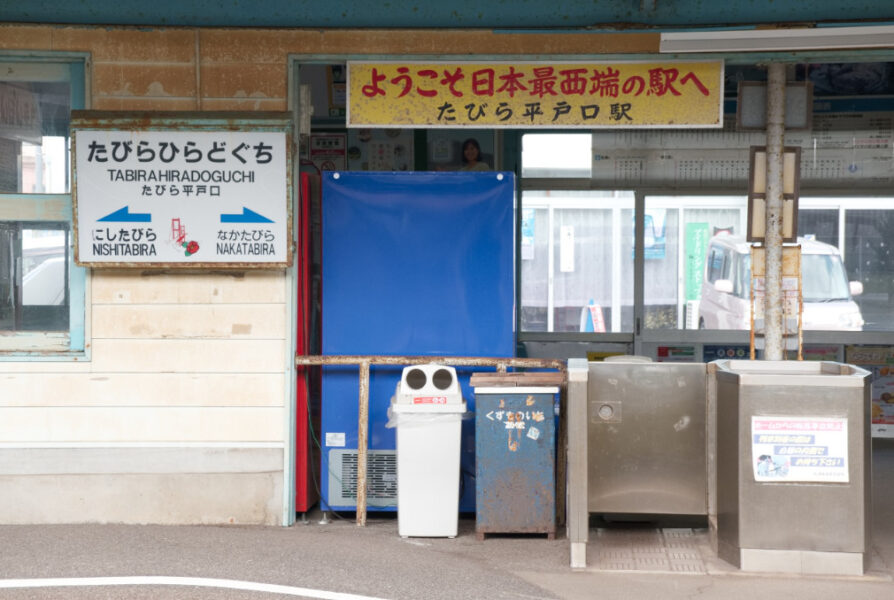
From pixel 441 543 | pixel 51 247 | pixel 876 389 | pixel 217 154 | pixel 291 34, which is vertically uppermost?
pixel 291 34

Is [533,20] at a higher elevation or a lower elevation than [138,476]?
higher

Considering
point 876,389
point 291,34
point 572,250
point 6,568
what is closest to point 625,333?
point 572,250

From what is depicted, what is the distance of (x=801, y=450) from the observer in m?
5.81

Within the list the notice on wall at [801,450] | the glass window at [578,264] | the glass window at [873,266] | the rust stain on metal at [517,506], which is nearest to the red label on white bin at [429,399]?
the rust stain on metal at [517,506]

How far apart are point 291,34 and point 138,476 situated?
3.07 m

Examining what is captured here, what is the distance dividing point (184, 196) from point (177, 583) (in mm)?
2554

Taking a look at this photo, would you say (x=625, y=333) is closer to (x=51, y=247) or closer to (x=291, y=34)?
(x=291, y=34)

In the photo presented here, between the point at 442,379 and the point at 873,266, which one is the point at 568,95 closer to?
the point at 442,379

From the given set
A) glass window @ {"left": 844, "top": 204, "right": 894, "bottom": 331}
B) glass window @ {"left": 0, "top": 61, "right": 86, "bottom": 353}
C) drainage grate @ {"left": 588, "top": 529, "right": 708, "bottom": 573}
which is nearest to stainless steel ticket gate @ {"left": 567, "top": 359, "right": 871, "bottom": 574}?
drainage grate @ {"left": 588, "top": 529, "right": 708, "bottom": 573}

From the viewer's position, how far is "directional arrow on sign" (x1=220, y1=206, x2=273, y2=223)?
270 inches

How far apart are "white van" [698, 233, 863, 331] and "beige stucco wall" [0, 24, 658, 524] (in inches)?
185

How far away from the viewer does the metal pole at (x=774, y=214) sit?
658cm

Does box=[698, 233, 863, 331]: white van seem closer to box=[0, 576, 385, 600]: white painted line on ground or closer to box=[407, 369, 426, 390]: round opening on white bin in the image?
box=[407, 369, 426, 390]: round opening on white bin

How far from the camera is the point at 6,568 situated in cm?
579
